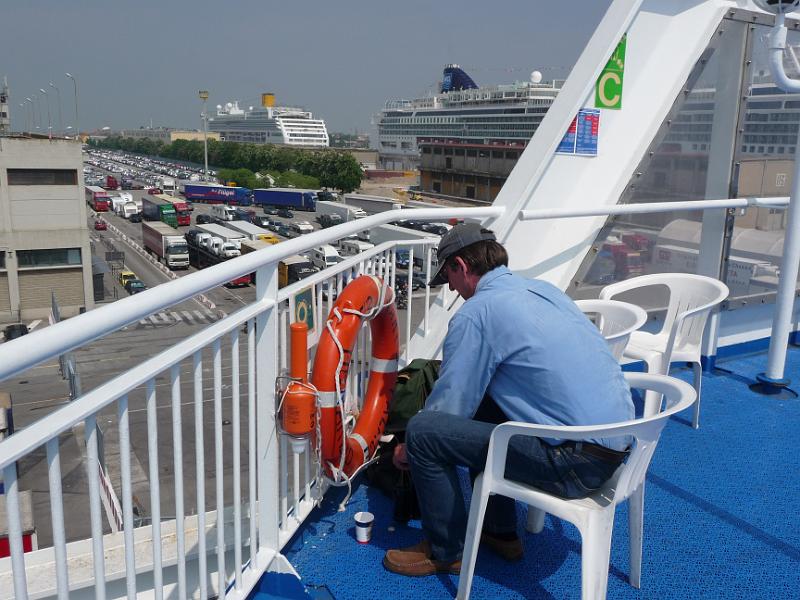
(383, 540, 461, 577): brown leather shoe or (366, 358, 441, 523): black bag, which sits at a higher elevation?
(366, 358, 441, 523): black bag

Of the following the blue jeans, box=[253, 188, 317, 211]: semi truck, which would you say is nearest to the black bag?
the blue jeans

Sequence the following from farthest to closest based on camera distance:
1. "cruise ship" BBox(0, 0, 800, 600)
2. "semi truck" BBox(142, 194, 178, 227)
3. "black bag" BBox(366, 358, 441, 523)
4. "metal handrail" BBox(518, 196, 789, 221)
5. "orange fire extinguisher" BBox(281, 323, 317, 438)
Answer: "semi truck" BBox(142, 194, 178, 227)
"metal handrail" BBox(518, 196, 789, 221)
"black bag" BBox(366, 358, 441, 523)
"orange fire extinguisher" BBox(281, 323, 317, 438)
"cruise ship" BBox(0, 0, 800, 600)

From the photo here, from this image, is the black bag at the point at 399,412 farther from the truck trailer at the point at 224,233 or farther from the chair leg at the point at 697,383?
the truck trailer at the point at 224,233

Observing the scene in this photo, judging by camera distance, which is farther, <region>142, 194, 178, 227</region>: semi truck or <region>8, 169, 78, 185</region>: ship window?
<region>142, 194, 178, 227</region>: semi truck

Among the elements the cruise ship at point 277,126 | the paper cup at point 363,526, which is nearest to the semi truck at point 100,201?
the cruise ship at point 277,126

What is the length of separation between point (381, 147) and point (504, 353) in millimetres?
102327

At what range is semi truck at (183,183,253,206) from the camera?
76.2m

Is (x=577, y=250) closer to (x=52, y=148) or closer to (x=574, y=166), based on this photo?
(x=574, y=166)

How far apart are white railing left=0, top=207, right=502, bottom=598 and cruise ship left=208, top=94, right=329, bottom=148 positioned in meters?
119

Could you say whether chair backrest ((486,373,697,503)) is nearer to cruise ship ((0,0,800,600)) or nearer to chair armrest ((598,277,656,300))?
cruise ship ((0,0,800,600))

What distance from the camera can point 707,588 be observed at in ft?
6.52

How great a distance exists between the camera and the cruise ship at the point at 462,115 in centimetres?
6944

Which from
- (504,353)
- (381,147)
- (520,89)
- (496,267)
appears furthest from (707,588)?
(381,147)

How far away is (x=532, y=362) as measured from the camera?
65.6 inches
